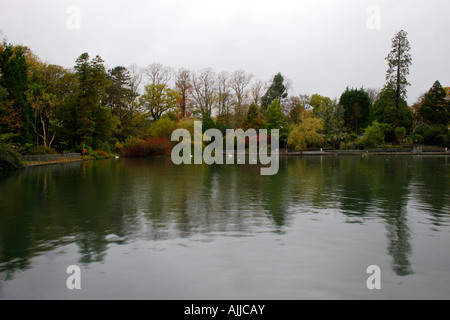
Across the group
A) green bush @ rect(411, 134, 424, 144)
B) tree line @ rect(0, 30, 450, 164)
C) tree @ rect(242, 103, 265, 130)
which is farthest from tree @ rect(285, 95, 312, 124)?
green bush @ rect(411, 134, 424, 144)

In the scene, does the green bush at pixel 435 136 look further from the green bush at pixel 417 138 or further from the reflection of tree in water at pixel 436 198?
the reflection of tree in water at pixel 436 198

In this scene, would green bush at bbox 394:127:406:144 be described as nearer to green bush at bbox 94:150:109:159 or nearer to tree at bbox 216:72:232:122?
tree at bbox 216:72:232:122

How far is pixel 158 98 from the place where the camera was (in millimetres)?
61125

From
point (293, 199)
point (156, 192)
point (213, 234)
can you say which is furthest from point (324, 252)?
point (156, 192)

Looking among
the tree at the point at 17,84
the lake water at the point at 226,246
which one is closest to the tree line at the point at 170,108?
the tree at the point at 17,84

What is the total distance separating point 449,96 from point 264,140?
136 feet

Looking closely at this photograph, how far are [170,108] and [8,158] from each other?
1580 inches

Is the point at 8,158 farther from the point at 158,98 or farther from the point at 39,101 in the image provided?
the point at 158,98

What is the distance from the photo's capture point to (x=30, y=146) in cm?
3344

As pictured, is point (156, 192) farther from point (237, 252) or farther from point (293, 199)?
point (237, 252)

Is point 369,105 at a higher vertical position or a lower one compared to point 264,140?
higher

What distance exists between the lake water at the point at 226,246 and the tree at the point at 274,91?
5962cm

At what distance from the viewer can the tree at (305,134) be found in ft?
183

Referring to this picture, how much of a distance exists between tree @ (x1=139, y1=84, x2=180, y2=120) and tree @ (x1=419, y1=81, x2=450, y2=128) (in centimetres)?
4374
